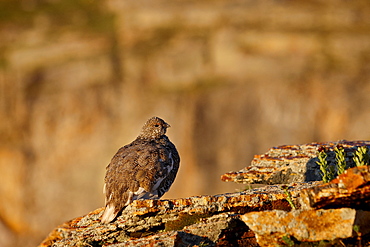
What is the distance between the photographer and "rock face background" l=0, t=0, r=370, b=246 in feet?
159

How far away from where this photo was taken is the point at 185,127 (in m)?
49.3

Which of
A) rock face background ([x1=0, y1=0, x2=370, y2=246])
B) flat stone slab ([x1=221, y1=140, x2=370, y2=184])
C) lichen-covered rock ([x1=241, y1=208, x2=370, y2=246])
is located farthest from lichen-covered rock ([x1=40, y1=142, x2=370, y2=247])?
rock face background ([x1=0, y1=0, x2=370, y2=246])

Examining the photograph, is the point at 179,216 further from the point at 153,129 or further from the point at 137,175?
the point at 153,129

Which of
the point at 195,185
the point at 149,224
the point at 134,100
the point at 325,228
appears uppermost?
the point at 134,100

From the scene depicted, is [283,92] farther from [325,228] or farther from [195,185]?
[325,228]

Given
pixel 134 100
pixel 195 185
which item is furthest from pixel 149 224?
pixel 134 100

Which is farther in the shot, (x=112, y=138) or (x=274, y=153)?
(x=112, y=138)

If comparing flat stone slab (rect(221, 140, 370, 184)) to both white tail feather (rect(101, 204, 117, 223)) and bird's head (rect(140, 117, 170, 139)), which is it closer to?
bird's head (rect(140, 117, 170, 139))

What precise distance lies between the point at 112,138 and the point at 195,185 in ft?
26.4

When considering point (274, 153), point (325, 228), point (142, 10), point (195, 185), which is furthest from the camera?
point (142, 10)

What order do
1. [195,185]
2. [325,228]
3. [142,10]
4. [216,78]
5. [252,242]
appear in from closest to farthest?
[325,228] → [252,242] → [195,185] → [216,78] → [142,10]

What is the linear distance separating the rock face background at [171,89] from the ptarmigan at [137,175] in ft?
109

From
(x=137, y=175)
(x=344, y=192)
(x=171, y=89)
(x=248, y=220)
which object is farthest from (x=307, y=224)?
(x=171, y=89)

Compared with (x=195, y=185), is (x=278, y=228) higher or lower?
lower
